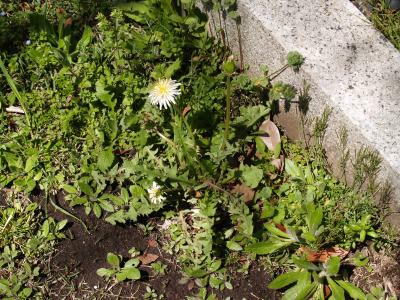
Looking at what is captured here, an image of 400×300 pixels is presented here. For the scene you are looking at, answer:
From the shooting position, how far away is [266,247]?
8.75 feet

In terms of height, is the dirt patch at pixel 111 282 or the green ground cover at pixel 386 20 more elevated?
the green ground cover at pixel 386 20

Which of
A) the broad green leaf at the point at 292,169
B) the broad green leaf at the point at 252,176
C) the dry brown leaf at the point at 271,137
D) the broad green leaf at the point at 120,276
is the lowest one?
the broad green leaf at the point at 120,276

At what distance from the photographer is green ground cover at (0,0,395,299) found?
270 cm

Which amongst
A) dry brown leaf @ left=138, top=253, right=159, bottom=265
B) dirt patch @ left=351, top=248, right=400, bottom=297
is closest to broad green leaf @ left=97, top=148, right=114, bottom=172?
dry brown leaf @ left=138, top=253, right=159, bottom=265

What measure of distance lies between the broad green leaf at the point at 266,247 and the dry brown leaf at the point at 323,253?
0.10 m

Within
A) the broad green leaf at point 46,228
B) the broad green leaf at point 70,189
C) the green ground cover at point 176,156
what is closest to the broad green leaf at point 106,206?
the green ground cover at point 176,156

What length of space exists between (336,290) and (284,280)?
232 mm

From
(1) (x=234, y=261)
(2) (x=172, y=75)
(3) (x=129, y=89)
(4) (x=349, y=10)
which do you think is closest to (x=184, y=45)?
(2) (x=172, y=75)

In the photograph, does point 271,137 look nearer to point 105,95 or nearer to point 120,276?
point 105,95

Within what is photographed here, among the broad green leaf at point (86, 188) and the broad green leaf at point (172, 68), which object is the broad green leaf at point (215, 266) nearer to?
the broad green leaf at point (86, 188)

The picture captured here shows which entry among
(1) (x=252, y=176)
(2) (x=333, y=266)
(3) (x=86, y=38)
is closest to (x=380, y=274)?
(2) (x=333, y=266)

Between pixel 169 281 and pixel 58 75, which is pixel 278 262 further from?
pixel 58 75

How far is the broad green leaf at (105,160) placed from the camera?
296cm

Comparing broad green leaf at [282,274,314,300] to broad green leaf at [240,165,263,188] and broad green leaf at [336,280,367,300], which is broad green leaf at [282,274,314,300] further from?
broad green leaf at [240,165,263,188]
